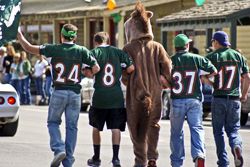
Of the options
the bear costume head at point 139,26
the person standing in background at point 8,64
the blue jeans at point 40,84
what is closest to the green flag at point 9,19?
the bear costume head at point 139,26

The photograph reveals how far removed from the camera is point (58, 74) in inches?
477

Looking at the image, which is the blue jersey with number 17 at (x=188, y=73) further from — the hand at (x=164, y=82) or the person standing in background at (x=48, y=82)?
the person standing in background at (x=48, y=82)

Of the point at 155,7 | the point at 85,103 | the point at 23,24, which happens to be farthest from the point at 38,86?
the point at 23,24

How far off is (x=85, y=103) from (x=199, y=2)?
5330mm

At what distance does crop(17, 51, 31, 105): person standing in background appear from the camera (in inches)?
1196

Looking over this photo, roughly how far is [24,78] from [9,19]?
60.7 ft

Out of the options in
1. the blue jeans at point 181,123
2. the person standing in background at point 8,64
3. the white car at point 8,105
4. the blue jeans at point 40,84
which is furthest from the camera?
the person standing in background at point 8,64

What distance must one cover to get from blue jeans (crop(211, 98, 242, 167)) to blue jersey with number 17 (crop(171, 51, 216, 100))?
0.56 metres

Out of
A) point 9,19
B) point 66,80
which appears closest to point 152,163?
point 66,80

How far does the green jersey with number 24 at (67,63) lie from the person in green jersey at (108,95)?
54 centimetres

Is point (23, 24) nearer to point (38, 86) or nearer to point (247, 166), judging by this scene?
point (38, 86)

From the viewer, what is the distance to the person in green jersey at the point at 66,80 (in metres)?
12.0

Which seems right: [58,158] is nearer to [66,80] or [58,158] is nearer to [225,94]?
[66,80]

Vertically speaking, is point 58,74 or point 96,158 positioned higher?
point 58,74
